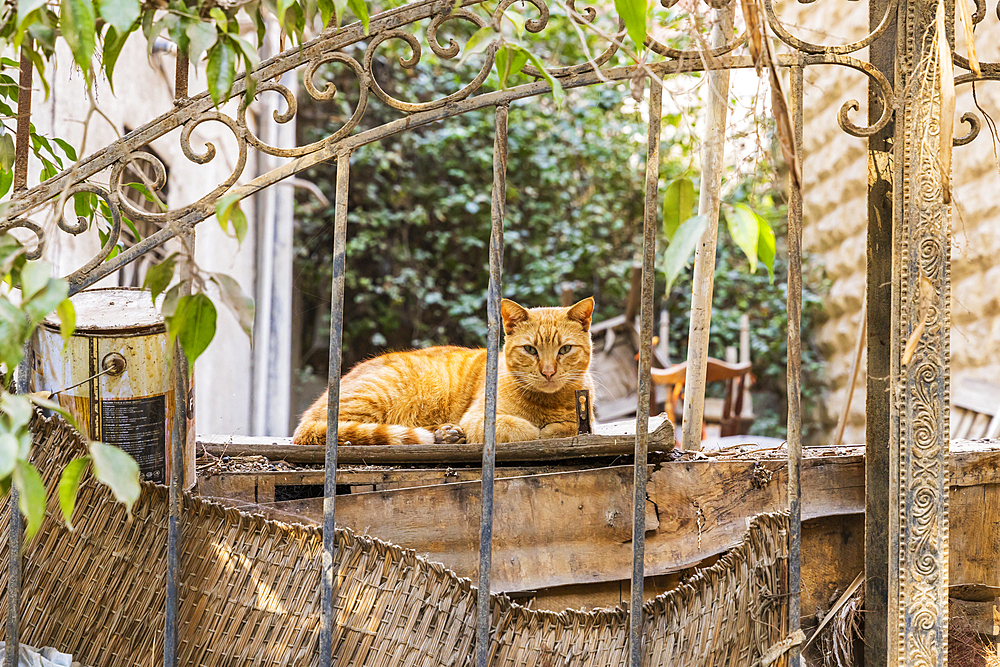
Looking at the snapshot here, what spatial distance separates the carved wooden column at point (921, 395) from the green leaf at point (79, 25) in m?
1.28

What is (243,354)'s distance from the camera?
5.56 m

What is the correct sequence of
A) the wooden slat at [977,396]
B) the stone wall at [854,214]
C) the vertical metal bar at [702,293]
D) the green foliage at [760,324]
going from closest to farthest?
the vertical metal bar at [702,293], the wooden slat at [977,396], the stone wall at [854,214], the green foliage at [760,324]

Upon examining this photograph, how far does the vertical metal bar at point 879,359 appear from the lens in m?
1.36

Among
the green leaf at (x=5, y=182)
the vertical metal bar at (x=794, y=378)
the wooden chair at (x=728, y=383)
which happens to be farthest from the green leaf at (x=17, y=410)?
the wooden chair at (x=728, y=383)

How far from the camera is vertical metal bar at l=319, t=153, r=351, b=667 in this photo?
127 centimetres

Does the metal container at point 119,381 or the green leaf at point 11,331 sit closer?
the green leaf at point 11,331

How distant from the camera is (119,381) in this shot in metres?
1.50

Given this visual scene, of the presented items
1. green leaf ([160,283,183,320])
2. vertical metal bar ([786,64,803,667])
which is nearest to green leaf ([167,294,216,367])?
green leaf ([160,283,183,320])

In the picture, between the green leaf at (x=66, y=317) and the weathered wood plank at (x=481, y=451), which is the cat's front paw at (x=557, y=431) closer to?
the weathered wood plank at (x=481, y=451)

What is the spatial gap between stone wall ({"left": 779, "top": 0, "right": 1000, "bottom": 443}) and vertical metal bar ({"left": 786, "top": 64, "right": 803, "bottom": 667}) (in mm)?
1248

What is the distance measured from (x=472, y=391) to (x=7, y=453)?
5.04ft

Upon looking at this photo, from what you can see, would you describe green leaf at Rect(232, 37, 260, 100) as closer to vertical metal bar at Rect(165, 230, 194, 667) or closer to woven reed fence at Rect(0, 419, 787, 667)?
vertical metal bar at Rect(165, 230, 194, 667)

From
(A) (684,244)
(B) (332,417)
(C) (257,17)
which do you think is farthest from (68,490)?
(A) (684,244)

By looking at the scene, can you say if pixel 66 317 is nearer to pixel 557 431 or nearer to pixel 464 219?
pixel 557 431
